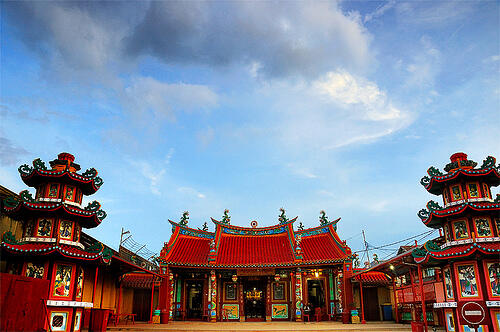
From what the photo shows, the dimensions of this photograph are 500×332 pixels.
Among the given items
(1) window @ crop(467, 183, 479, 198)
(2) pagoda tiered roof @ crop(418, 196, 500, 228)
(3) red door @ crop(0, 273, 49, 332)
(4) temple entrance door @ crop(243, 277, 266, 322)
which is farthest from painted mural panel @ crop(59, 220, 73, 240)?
(1) window @ crop(467, 183, 479, 198)

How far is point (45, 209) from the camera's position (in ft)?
49.9

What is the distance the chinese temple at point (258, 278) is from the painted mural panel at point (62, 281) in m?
9.50

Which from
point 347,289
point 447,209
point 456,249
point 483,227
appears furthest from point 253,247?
point 483,227

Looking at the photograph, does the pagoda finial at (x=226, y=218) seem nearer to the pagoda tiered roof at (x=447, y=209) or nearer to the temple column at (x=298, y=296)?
the temple column at (x=298, y=296)

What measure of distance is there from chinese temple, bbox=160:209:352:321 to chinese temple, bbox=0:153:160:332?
8.83 metres

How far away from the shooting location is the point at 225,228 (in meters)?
29.3

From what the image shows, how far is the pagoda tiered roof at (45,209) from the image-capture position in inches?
595

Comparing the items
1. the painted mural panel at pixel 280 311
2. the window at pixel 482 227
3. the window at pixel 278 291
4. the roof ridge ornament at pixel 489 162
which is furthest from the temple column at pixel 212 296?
the roof ridge ornament at pixel 489 162

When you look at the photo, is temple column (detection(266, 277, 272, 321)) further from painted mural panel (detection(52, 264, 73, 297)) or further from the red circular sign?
painted mural panel (detection(52, 264, 73, 297))

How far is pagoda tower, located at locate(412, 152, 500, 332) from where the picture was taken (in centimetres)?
1423

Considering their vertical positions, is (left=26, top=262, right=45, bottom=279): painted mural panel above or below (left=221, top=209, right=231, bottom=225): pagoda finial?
below

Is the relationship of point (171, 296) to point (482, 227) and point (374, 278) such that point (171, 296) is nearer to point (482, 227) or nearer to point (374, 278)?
point (374, 278)

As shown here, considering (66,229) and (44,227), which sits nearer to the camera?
(44,227)

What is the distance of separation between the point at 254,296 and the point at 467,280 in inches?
598
